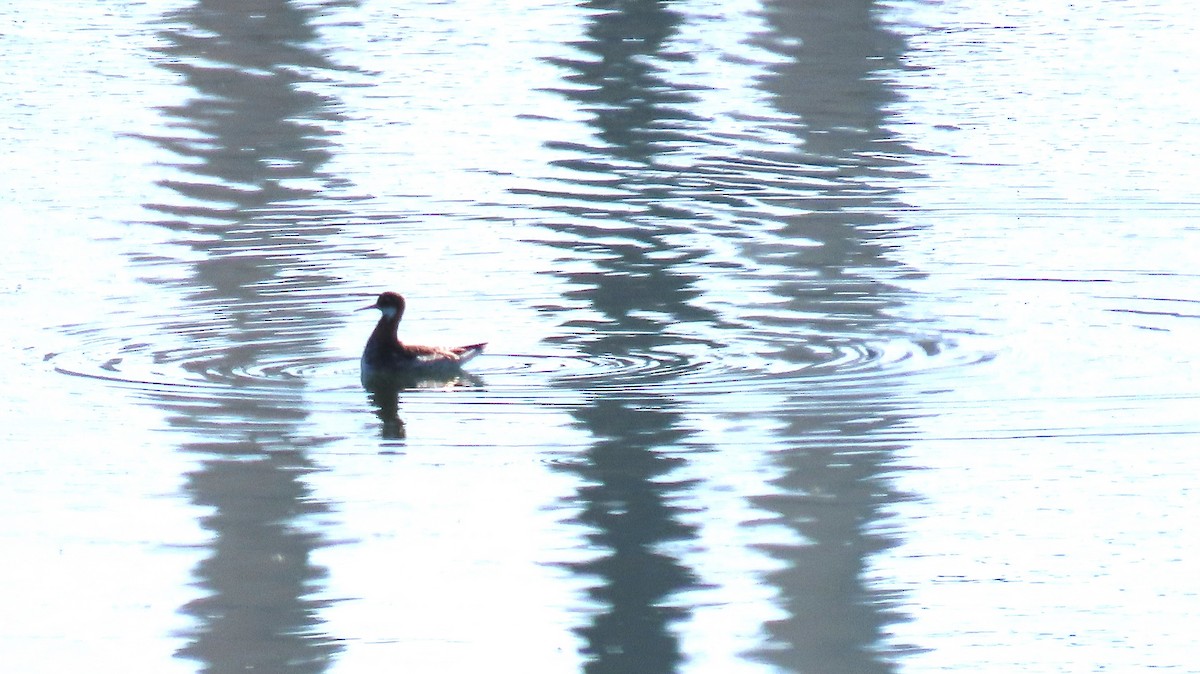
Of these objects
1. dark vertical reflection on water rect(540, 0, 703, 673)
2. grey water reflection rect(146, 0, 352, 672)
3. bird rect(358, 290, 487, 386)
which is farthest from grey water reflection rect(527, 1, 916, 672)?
grey water reflection rect(146, 0, 352, 672)

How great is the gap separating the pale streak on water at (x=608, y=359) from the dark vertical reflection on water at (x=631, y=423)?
3cm

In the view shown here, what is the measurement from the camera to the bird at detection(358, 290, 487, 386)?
34.0 ft

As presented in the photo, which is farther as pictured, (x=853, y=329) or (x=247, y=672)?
(x=853, y=329)

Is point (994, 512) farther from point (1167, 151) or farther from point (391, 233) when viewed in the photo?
point (1167, 151)

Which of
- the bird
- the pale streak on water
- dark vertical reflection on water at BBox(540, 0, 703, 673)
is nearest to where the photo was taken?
dark vertical reflection on water at BBox(540, 0, 703, 673)

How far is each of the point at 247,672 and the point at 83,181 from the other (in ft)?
28.7

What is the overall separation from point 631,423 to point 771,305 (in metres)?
2.43

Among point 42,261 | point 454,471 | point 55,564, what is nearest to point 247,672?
point 55,564

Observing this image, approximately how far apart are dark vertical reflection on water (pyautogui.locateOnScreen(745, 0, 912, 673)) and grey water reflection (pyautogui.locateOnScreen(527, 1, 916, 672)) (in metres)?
0.01

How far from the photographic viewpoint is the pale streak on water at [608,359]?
7250mm

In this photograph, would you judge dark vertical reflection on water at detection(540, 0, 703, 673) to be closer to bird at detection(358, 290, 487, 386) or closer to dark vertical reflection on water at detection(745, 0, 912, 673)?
dark vertical reflection on water at detection(745, 0, 912, 673)

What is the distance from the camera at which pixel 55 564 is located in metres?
7.70

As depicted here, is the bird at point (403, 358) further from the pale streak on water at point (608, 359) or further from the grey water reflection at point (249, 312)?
the grey water reflection at point (249, 312)

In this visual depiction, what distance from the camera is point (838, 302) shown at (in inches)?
466
